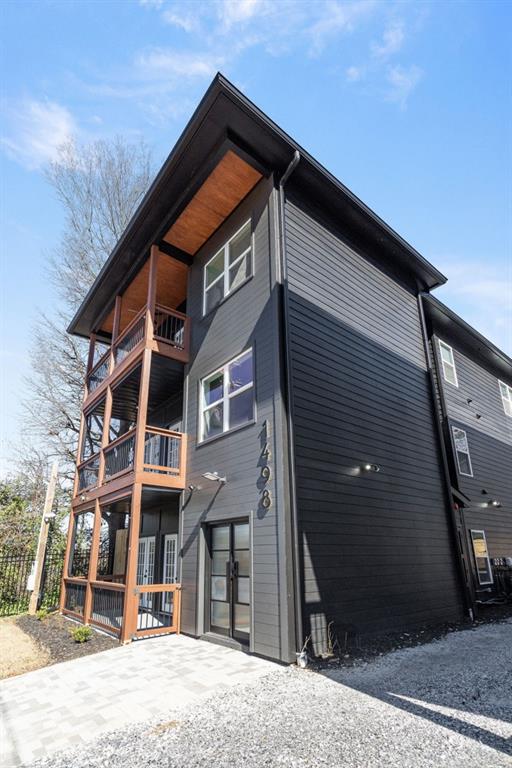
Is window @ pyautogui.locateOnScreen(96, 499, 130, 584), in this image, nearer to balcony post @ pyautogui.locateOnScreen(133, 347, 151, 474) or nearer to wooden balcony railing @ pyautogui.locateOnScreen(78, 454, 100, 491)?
wooden balcony railing @ pyautogui.locateOnScreen(78, 454, 100, 491)

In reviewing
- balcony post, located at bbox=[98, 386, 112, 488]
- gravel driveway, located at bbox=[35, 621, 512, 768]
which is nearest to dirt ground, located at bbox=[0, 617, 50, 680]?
balcony post, located at bbox=[98, 386, 112, 488]

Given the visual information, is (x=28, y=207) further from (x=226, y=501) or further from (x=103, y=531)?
(x=103, y=531)

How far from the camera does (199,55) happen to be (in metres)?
8.41

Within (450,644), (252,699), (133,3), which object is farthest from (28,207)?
(450,644)

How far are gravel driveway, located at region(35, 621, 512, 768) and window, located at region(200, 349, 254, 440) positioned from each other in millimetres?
3823

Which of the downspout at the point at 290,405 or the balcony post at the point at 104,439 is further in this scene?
the balcony post at the point at 104,439

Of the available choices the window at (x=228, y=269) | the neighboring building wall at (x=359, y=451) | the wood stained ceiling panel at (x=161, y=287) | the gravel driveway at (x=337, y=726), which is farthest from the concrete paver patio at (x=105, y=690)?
the wood stained ceiling panel at (x=161, y=287)

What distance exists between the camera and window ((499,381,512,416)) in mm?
15091

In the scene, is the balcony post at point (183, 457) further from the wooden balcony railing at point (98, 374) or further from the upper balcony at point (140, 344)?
the wooden balcony railing at point (98, 374)

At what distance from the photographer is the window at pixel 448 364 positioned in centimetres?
1212

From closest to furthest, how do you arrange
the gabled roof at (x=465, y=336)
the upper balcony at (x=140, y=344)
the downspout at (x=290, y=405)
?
the downspout at (x=290, y=405) → the upper balcony at (x=140, y=344) → the gabled roof at (x=465, y=336)

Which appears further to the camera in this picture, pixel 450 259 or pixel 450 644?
pixel 450 259

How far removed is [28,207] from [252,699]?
42.0 ft

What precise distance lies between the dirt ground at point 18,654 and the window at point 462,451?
10111mm
